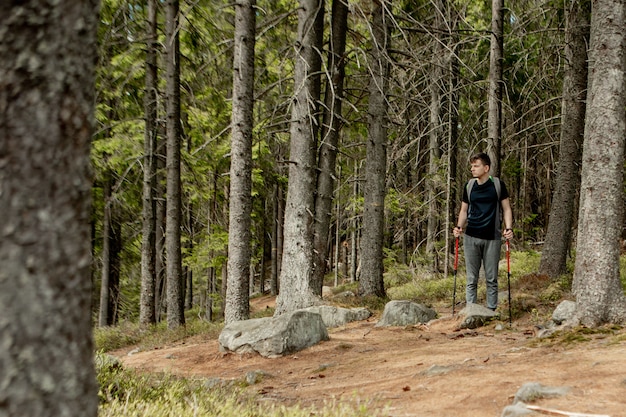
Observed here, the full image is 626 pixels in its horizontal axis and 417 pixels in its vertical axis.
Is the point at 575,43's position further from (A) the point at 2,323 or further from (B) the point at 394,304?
(A) the point at 2,323

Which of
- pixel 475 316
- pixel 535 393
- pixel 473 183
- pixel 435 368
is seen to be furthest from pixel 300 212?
pixel 535 393

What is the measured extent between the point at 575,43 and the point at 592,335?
28.8 feet

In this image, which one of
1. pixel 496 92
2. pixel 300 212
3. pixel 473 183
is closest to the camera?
pixel 473 183

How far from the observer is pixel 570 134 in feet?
41.4

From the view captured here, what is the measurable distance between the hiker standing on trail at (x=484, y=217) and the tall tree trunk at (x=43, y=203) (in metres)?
7.21

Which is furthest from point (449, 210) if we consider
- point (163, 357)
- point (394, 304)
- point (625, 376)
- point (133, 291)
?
point (133, 291)

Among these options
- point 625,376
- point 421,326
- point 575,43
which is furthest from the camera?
point 575,43

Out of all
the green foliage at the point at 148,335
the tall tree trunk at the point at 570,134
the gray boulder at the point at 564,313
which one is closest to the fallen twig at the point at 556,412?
the gray boulder at the point at 564,313

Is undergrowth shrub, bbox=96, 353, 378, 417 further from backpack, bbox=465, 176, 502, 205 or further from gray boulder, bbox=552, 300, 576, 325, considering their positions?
backpack, bbox=465, 176, 502, 205

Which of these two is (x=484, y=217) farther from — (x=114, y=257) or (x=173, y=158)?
(x=114, y=257)

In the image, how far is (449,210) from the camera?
17375mm

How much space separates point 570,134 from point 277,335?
9.01 meters

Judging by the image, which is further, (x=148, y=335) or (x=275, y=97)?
(x=275, y=97)

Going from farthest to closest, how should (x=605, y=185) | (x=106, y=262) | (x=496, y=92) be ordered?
(x=106, y=262) < (x=496, y=92) < (x=605, y=185)
